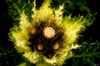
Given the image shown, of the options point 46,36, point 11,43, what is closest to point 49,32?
point 46,36

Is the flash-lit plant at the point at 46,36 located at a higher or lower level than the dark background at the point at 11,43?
lower

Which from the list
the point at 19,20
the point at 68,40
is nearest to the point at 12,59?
the point at 19,20

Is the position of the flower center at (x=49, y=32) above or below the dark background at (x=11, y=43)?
below

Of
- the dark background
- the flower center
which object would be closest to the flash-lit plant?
the flower center

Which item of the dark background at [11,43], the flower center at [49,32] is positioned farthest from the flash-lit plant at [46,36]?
the dark background at [11,43]

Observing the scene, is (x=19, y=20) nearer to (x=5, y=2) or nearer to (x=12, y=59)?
(x=12, y=59)

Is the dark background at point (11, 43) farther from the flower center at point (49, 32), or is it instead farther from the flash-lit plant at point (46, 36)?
the flower center at point (49, 32)

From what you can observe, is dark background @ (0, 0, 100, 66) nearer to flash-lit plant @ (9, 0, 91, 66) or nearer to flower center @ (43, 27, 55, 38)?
flash-lit plant @ (9, 0, 91, 66)

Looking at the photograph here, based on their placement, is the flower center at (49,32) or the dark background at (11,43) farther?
the dark background at (11,43)
